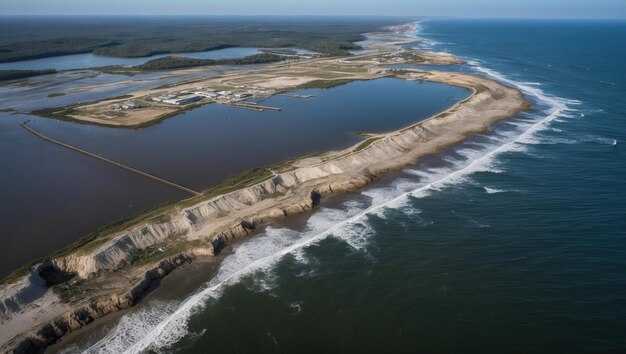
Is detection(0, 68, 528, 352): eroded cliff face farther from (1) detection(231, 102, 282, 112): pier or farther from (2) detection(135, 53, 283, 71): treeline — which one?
(2) detection(135, 53, 283, 71): treeline

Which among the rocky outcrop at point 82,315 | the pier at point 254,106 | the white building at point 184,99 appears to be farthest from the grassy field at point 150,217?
the white building at point 184,99

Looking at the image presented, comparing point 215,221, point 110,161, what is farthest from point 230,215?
point 110,161

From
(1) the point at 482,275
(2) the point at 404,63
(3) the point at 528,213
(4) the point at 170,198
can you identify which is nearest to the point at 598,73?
(2) the point at 404,63

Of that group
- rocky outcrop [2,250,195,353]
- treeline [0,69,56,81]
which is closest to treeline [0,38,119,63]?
treeline [0,69,56,81]

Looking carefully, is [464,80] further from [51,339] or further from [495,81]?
[51,339]

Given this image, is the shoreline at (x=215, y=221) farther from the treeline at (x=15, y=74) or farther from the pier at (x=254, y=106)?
the treeline at (x=15, y=74)

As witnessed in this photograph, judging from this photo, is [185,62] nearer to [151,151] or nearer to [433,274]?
[151,151]

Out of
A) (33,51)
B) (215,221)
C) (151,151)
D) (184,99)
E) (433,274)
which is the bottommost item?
(433,274)
